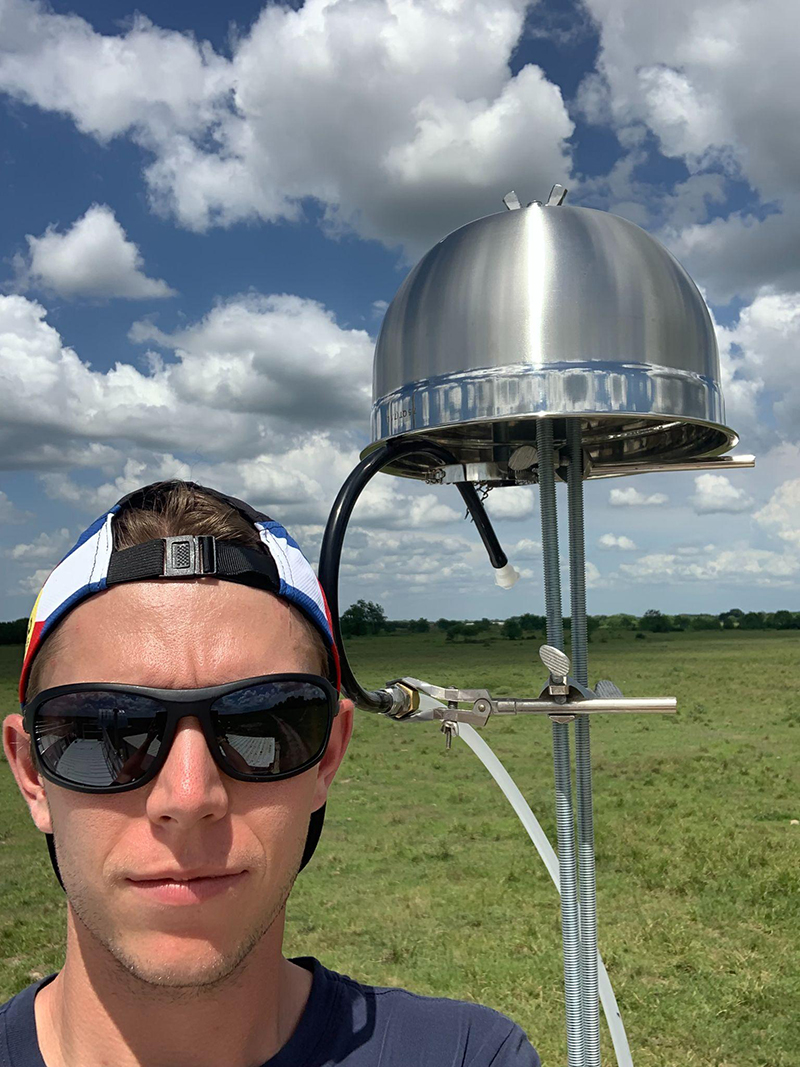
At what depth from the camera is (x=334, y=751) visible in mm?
1608

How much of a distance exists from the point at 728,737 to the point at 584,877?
17809 millimetres

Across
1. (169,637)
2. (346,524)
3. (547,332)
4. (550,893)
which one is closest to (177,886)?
(169,637)

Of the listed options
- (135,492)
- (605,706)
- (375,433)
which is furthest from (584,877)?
(135,492)

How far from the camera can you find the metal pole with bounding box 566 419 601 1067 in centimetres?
290

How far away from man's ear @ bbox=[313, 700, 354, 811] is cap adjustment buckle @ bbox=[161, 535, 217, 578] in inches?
14.7

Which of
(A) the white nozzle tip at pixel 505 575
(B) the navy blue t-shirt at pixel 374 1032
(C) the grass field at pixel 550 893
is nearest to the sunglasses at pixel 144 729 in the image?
(B) the navy blue t-shirt at pixel 374 1032

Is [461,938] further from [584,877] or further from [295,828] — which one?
[295,828]

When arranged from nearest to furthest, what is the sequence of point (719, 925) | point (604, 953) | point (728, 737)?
point (604, 953) → point (719, 925) → point (728, 737)

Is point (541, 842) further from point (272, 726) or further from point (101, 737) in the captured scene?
point (101, 737)

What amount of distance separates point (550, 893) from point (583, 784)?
686 cm

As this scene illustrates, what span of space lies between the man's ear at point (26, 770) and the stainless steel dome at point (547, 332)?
1510 millimetres

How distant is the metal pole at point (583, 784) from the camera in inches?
114

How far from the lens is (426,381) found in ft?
8.77

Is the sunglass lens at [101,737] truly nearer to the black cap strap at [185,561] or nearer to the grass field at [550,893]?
the black cap strap at [185,561]
